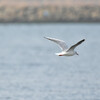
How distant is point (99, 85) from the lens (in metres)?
27.0

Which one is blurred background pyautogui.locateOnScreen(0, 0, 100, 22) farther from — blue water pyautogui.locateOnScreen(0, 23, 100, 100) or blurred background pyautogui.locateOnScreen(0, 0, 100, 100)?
blue water pyautogui.locateOnScreen(0, 23, 100, 100)

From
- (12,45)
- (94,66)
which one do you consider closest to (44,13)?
(12,45)

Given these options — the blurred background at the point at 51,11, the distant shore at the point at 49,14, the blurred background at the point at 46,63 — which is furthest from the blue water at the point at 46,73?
the blurred background at the point at 51,11

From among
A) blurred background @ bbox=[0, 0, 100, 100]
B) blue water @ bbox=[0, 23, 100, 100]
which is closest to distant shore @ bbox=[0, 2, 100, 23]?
blurred background @ bbox=[0, 0, 100, 100]

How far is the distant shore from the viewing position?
75.4 m

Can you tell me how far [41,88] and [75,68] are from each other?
6377 millimetres

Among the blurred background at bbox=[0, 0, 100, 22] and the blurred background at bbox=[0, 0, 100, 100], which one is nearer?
the blurred background at bbox=[0, 0, 100, 100]

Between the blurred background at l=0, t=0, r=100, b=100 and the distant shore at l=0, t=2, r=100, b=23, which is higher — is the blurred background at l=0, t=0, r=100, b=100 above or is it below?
above

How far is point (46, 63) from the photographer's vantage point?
3547cm

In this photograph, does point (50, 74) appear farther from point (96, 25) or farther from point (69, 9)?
point (69, 9)

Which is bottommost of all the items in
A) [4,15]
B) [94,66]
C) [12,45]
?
[4,15]

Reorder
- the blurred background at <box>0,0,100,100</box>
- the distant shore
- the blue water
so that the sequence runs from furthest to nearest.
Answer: the distant shore → the blurred background at <box>0,0,100,100</box> → the blue water

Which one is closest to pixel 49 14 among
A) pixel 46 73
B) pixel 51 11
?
pixel 51 11

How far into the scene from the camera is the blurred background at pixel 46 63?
25.8 metres
